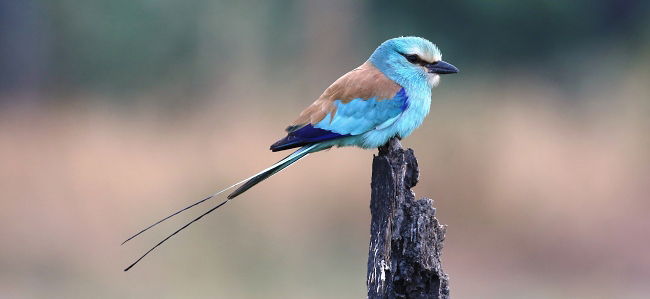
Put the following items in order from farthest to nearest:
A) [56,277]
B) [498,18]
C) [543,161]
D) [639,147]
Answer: [498,18]
[639,147]
[543,161]
[56,277]

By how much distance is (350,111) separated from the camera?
4375 mm

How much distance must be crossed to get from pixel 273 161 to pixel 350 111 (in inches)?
111

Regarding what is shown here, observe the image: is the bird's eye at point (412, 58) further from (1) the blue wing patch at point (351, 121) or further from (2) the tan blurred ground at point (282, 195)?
(2) the tan blurred ground at point (282, 195)

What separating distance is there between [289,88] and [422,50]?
3.82m

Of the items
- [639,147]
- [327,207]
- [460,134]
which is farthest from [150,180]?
[639,147]

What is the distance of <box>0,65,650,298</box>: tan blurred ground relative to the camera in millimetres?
6914

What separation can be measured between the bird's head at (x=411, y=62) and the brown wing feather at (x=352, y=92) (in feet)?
0.25

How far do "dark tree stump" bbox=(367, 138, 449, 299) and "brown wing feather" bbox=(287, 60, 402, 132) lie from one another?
115cm

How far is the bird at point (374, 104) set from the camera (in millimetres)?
4285

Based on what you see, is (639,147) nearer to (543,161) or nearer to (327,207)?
(543,161)

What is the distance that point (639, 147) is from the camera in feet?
27.3

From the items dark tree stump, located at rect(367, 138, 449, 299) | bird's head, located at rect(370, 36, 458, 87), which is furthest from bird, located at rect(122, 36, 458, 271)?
dark tree stump, located at rect(367, 138, 449, 299)

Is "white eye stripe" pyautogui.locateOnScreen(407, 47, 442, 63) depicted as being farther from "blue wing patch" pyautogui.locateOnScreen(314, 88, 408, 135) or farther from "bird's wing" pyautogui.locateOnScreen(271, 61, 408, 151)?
"blue wing patch" pyautogui.locateOnScreen(314, 88, 408, 135)

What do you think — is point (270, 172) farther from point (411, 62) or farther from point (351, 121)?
point (411, 62)
